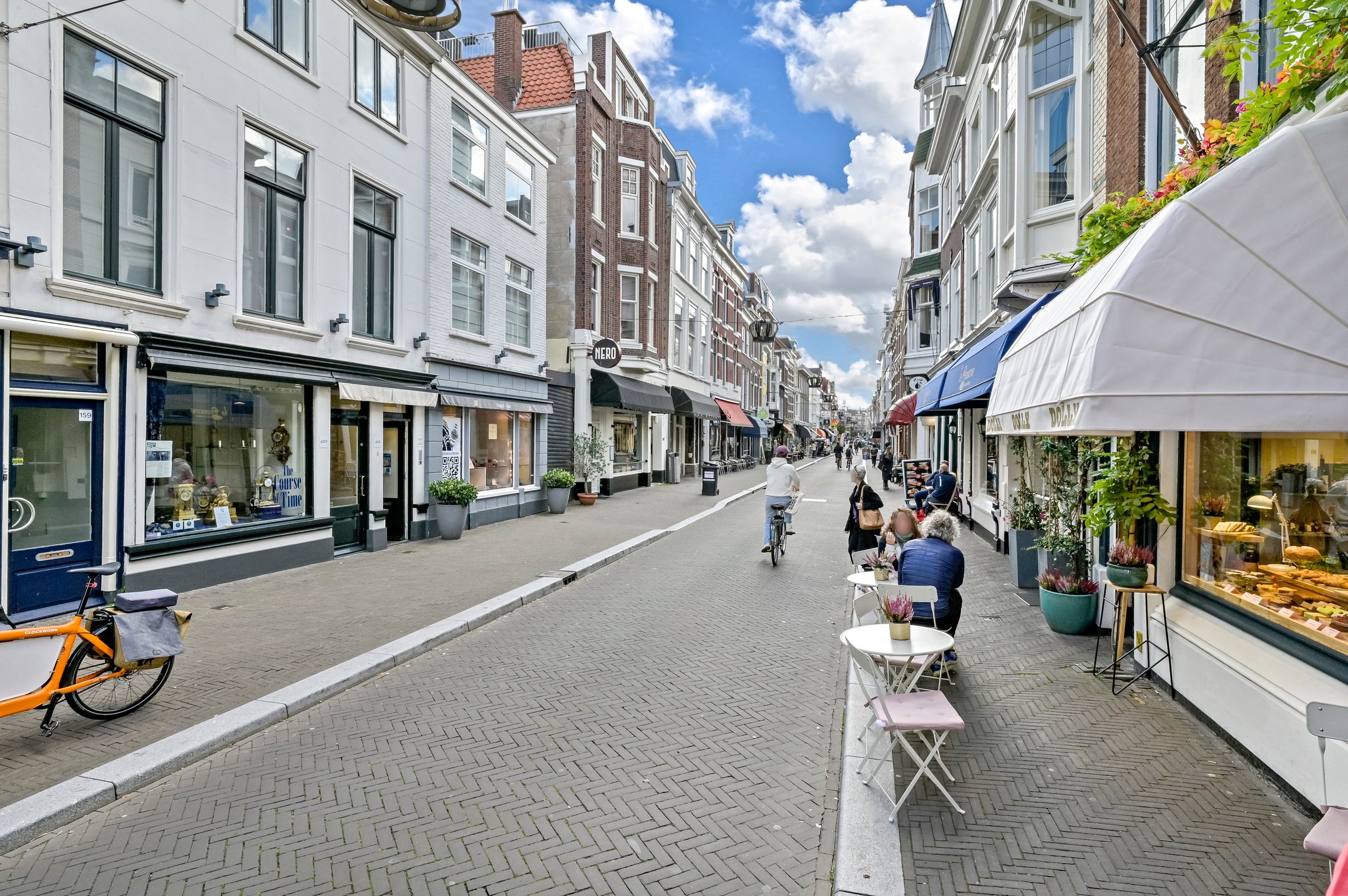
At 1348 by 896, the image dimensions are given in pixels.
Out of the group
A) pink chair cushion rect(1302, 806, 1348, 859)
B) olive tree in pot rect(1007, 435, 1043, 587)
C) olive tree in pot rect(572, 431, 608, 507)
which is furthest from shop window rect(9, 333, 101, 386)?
olive tree in pot rect(572, 431, 608, 507)

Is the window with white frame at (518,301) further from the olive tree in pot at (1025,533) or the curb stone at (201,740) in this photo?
the olive tree in pot at (1025,533)

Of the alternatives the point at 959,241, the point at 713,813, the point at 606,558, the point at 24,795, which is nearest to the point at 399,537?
the point at 606,558

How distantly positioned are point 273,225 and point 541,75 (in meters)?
14.6

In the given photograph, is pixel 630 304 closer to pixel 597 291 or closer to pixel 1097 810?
pixel 597 291

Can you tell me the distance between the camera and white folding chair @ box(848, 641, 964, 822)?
3.89m

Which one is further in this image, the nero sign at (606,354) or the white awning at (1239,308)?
the nero sign at (606,354)

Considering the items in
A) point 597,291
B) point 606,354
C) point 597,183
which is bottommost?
point 606,354

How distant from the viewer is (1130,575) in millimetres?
5648

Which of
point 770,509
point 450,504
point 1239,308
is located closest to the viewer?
point 1239,308

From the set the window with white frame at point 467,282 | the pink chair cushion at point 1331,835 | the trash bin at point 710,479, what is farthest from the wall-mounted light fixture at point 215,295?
the trash bin at point 710,479

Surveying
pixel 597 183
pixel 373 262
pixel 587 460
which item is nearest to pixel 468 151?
pixel 373 262

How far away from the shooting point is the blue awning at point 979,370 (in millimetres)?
8195

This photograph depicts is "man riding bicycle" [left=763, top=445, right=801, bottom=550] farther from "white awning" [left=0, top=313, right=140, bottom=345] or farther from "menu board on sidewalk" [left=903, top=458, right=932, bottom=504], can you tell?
"white awning" [left=0, top=313, right=140, bottom=345]

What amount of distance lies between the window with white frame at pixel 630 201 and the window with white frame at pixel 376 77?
1269 centimetres
